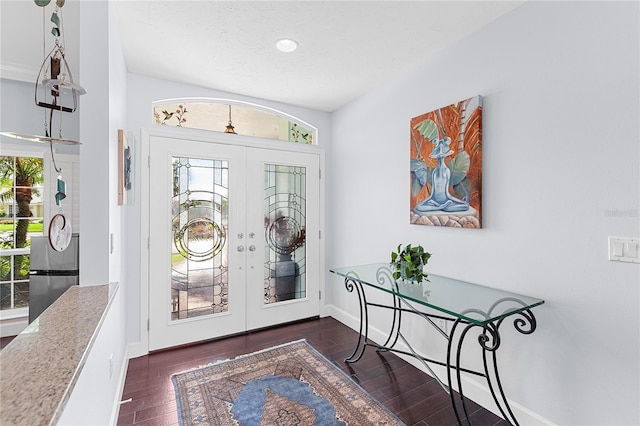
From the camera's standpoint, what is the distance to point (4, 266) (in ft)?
10.4

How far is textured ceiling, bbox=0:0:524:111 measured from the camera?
76.9 inches

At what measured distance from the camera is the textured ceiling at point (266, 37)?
195 centimetres

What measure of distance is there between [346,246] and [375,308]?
2.55 ft

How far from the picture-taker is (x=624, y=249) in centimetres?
150

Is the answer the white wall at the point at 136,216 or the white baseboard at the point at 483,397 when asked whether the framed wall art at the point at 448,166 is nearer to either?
the white baseboard at the point at 483,397

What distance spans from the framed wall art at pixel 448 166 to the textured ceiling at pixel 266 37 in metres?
0.57

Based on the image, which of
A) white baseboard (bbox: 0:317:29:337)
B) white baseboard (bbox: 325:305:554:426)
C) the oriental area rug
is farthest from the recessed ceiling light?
white baseboard (bbox: 0:317:29:337)

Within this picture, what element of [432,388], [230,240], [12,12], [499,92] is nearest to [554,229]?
[499,92]

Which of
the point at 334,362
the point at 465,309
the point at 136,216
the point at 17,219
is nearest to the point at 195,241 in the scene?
the point at 136,216

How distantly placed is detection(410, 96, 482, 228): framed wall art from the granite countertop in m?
2.21

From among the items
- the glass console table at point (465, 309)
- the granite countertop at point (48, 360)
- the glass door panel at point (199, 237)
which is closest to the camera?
the granite countertop at point (48, 360)

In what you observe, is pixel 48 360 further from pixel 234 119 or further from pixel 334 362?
pixel 234 119

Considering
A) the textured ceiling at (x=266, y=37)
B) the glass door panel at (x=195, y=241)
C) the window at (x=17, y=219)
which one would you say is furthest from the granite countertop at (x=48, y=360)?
the window at (x=17, y=219)

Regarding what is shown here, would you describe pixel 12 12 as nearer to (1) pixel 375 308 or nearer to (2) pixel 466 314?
(2) pixel 466 314
